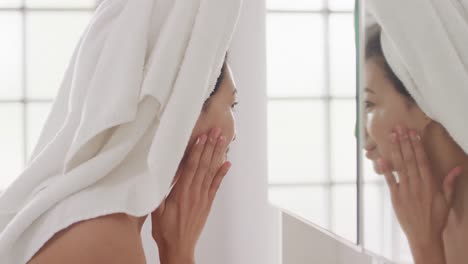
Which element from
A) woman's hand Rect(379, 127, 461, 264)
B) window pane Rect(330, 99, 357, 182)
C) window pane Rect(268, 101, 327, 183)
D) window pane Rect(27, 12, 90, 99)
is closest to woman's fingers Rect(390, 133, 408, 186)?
woman's hand Rect(379, 127, 461, 264)

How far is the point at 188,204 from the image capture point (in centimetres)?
85

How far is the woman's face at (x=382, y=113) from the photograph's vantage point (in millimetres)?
569

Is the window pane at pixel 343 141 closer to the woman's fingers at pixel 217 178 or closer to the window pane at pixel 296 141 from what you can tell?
the window pane at pixel 296 141

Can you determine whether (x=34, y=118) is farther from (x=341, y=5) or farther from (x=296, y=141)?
(x=341, y=5)

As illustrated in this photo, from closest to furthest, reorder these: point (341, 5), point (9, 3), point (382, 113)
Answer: point (382, 113) → point (341, 5) → point (9, 3)

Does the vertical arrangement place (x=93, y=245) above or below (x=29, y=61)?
below

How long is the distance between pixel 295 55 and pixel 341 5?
0.76 ft

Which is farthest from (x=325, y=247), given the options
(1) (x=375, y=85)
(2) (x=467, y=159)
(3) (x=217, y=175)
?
(2) (x=467, y=159)

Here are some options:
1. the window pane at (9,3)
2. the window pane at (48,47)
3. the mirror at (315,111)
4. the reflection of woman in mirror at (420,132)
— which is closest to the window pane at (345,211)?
the mirror at (315,111)

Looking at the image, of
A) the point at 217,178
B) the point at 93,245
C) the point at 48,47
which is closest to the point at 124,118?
the point at 93,245

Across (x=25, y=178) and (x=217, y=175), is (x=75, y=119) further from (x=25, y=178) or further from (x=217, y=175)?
(x=217, y=175)

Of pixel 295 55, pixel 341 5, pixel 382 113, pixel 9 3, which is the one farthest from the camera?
pixel 9 3

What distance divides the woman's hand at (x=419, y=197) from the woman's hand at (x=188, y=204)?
0.28 m

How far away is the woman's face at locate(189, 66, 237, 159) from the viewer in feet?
2.65
